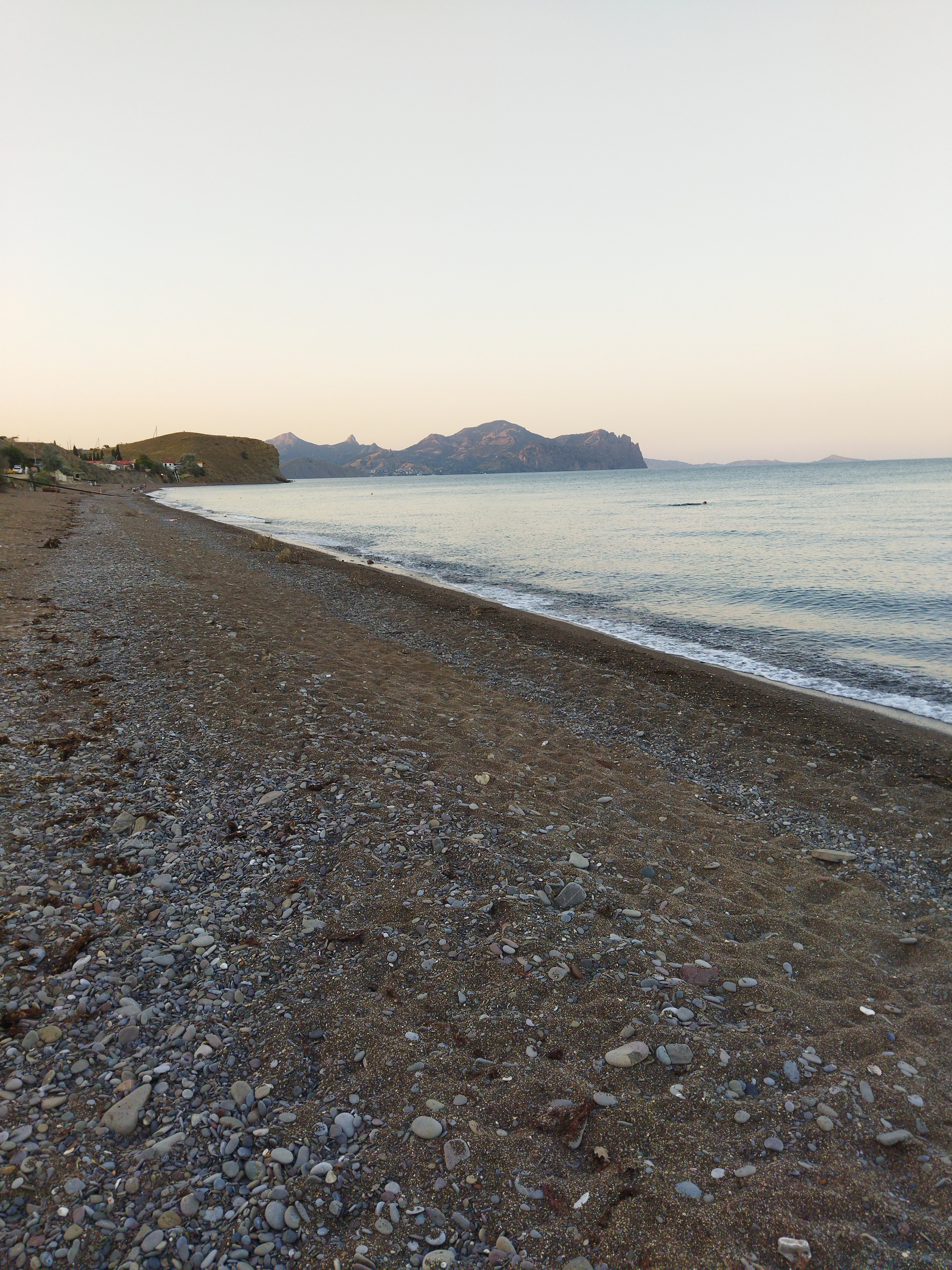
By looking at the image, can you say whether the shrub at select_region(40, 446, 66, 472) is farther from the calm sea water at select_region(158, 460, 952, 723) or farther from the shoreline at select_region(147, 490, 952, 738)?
the shoreline at select_region(147, 490, 952, 738)

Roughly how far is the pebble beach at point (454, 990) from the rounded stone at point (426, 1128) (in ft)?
0.05

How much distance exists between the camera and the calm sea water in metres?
19.0

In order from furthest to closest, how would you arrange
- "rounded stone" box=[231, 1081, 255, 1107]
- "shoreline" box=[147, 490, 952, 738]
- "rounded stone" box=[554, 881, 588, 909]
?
1. "shoreline" box=[147, 490, 952, 738]
2. "rounded stone" box=[554, 881, 588, 909]
3. "rounded stone" box=[231, 1081, 255, 1107]

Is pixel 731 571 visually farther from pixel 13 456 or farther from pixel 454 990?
pixel 13 456

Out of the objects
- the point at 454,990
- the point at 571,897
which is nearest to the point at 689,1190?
the point at 454,990

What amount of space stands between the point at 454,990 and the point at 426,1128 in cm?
125

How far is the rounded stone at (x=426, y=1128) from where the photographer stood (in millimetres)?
3955

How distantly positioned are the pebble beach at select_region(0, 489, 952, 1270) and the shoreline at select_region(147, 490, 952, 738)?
8.26 feet

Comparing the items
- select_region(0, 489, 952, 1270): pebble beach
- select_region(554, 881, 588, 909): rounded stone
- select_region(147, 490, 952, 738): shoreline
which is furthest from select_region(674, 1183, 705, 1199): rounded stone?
select_region(147, 490, 952, 738): shoreline

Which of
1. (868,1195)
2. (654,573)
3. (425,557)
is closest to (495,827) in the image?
(868,1195)

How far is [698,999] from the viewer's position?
5234 mm

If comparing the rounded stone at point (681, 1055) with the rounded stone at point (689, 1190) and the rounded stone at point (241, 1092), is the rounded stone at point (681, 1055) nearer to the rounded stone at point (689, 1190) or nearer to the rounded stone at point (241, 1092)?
the rounded stone at point (689, 1190)

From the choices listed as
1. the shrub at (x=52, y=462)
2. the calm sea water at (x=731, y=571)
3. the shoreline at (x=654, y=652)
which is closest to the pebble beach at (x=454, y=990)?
the shoreline at (x=654, y=652)

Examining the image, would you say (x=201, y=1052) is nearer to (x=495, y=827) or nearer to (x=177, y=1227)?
(x=177, y=1227)
